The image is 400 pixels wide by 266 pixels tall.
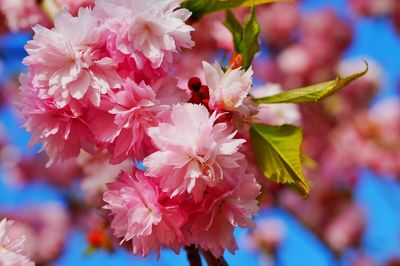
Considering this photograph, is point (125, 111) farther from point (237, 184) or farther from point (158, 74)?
point (237, 184)

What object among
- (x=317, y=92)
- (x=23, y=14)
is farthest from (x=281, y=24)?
(x=317, y=92)

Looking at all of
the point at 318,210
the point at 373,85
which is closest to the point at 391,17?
the point at 373,85

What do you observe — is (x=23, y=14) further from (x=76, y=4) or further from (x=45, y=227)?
(x=45, y=227)

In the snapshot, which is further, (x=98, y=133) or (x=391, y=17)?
(x=391, y=17)

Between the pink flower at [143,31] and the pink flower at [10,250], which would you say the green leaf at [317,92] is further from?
the pink flower at [10,250]

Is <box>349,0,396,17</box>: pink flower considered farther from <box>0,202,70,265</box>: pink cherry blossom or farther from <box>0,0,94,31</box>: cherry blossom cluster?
<box>0,0,94,31</box>: cherry blossom cluster

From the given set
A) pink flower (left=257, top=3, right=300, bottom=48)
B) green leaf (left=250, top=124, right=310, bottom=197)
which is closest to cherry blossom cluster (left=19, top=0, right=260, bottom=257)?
green leaf (left=250, top=124, right=310, bottom=197)

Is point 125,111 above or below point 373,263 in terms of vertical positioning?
above

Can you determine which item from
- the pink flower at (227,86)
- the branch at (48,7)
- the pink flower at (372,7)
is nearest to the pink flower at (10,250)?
the pink flower at (227,86)

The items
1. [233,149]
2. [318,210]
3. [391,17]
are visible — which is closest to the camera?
[233,149]
